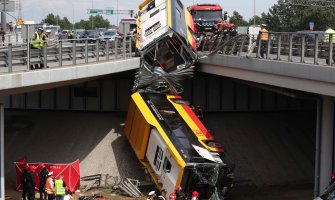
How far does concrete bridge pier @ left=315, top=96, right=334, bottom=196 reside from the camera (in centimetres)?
2208

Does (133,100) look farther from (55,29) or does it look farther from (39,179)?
(55,29)

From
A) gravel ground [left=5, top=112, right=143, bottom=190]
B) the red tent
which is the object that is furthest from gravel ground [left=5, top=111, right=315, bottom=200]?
the red tent

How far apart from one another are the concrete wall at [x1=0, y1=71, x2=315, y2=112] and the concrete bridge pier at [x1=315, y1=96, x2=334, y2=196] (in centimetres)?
1148

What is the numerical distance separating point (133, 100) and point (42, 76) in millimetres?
6487

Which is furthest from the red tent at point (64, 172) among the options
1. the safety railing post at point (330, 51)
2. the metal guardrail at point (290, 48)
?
the safety railing post at point (330, 51)

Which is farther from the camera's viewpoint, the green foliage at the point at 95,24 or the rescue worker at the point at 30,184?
the green foliage at the point at 95,24

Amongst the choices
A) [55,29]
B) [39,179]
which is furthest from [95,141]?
[55,29]

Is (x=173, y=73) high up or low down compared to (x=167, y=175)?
up

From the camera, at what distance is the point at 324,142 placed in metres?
22.4

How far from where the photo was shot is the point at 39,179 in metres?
23.9

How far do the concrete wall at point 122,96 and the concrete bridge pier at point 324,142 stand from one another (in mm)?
11480

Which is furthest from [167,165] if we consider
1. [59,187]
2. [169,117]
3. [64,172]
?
[64,172]

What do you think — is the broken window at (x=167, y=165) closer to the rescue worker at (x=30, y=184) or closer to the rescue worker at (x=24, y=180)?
the rescue worker at (x=30, y=184)

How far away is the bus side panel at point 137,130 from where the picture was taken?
24712 millimetres
